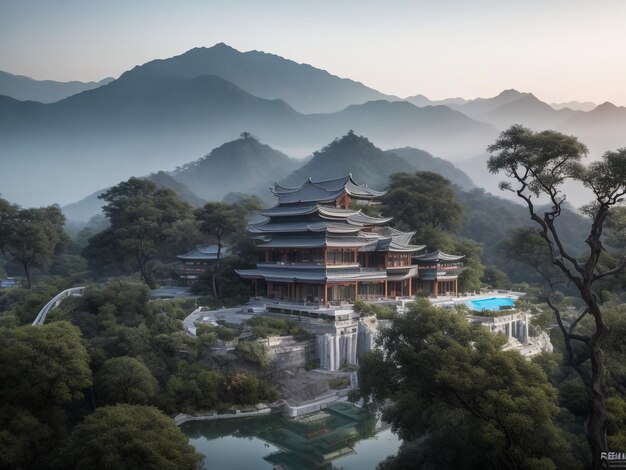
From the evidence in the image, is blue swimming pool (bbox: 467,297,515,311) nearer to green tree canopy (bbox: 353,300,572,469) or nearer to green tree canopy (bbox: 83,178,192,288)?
green tree canopy (bbox: 353,300,572,469)

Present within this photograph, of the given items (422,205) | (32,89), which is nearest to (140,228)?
(422,205)

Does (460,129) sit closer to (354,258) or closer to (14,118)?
(14,118)

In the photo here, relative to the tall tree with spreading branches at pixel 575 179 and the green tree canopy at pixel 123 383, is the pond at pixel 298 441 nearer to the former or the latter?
the green tree canopy at pixel 123 383

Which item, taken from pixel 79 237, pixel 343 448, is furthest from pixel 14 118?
pixel 343 448

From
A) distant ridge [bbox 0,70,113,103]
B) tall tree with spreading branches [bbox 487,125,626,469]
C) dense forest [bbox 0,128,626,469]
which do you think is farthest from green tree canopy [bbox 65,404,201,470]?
distant ridge [bbox 0,70,113,103]

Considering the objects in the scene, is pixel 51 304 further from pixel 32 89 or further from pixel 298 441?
pixel 32 89

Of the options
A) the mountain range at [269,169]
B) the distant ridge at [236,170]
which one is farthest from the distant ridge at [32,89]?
the distant ridge at [236,170]
